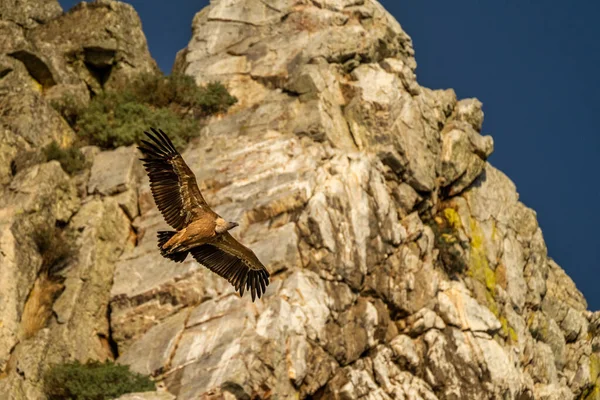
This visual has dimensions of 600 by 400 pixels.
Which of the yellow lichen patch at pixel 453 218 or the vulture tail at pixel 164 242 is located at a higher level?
the yellow lichen patch at pixel 453 218

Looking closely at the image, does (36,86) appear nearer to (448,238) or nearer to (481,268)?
(448,238)

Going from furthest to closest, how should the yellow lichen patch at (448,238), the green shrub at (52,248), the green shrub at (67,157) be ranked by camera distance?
the yellow lichen patch at (448,238) → the green shrub at (67,157) → the green shrub at (52,248)

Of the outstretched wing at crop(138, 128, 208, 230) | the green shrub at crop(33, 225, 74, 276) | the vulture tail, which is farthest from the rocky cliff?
the outstretched wing at crop(138, 128, 208, 230)

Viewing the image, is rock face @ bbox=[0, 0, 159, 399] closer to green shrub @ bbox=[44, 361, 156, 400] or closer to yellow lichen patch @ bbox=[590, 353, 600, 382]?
green shrub @ bbox=[44, 361, 156, 400]

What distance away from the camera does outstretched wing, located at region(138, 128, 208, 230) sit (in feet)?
65.4

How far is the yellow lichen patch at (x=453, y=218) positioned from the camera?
33.3m

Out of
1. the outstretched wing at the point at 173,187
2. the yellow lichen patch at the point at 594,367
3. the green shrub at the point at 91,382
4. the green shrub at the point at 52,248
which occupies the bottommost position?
the green shrub at the point at 91,382

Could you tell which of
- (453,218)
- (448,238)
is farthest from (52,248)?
(453,218)

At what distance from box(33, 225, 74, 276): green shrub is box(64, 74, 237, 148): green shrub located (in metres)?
4.99

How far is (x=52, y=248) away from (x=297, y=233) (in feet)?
20.0

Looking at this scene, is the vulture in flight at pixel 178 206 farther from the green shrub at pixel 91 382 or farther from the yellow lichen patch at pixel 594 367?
the yellow lichen patch at pixel 594 367

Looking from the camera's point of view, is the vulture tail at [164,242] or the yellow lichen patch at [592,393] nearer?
the vulture tail at [164,242]

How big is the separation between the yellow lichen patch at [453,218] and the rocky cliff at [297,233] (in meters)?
0.05

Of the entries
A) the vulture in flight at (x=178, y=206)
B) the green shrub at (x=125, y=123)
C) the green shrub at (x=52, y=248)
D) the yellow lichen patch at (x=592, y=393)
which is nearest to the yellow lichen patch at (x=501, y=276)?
the yellow lichen patch at (x=592, y=393)
